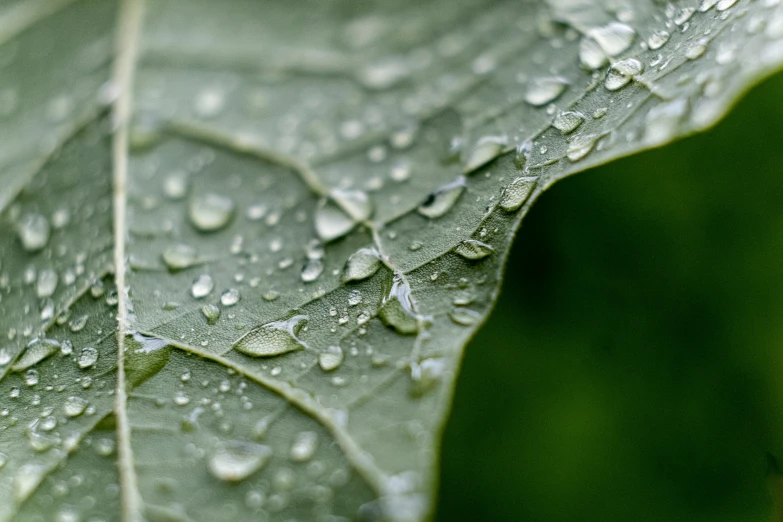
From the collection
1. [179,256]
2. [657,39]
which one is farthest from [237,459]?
[657,39]

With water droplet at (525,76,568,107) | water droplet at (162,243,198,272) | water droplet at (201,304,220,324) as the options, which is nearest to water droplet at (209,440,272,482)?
water droplet at (201,304,220,324)

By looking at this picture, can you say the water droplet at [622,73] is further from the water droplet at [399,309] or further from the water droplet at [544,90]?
the water droplet at [399,309]

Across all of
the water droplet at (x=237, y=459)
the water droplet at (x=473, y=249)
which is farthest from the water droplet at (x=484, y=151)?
the water droplet at (x=237, y=459)

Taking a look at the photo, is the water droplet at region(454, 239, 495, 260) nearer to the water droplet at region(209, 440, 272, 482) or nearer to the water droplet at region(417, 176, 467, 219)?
the water droplet at region(417, 176, 467, 219)

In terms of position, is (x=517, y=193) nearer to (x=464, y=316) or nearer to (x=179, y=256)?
(x=464, y=316)

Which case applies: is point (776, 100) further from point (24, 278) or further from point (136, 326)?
point (24, 278)

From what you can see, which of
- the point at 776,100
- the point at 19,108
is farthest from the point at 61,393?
the point at 776,100
